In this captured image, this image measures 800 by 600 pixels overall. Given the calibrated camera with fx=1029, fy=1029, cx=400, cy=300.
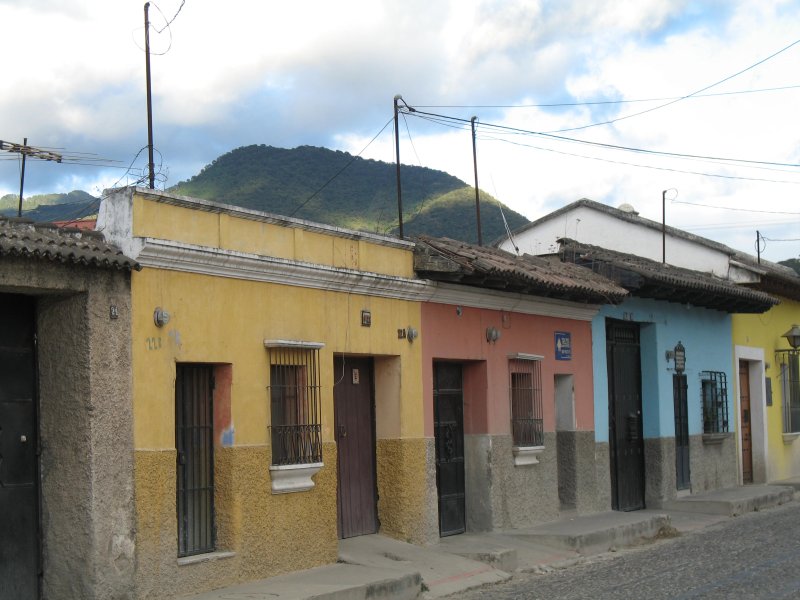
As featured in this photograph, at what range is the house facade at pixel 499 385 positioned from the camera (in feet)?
42.2

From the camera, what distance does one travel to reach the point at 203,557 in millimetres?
9148

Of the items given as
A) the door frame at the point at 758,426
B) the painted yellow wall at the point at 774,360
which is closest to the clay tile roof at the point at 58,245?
the painted yellow wall at the point at 774,360

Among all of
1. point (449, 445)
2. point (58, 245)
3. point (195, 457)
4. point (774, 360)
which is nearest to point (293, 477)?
point (195, 457)

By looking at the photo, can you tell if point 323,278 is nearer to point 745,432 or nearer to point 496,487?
point 496,487

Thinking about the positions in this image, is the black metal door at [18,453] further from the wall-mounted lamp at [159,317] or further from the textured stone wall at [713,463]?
the textured stone wall at [713,463]

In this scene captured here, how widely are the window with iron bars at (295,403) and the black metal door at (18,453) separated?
2408 mm

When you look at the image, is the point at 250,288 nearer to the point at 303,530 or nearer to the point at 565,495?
the point at 303,530

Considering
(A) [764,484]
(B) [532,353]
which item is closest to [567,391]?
(B) [532,353]

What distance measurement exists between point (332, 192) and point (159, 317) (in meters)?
37.6

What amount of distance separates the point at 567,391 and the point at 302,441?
246 inches

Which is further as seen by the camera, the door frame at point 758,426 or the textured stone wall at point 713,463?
the door frame at point 758,426

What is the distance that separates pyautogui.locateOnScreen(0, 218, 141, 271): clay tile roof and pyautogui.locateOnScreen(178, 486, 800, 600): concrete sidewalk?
9.82 ft

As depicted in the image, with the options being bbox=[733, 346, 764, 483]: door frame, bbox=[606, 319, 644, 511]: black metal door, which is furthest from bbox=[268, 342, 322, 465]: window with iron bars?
bbox=[733, 346, 764, 483]: door frame

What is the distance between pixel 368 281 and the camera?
11.6m
